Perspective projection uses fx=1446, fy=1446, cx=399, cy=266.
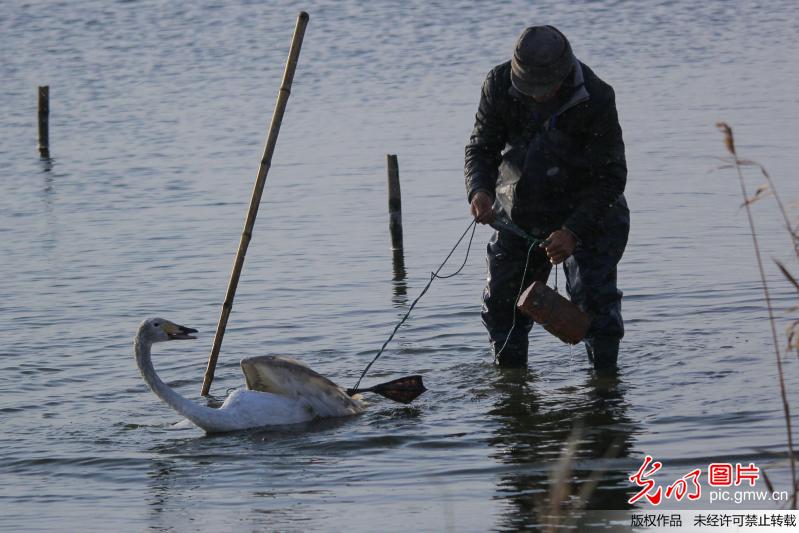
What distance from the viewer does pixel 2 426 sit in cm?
979

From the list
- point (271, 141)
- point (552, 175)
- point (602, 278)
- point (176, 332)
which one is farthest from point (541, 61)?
point (176, 332)

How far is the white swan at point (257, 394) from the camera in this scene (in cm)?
914

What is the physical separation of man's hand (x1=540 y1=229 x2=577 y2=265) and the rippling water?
3.74ft

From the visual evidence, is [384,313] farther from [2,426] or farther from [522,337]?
[2,426]

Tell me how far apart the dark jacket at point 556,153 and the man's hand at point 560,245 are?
0.06 m

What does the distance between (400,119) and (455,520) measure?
50.5ft

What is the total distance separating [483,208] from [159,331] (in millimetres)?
2304

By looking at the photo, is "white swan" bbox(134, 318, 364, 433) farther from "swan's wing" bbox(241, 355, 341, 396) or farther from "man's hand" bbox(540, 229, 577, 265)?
"man's hand" bbox(540, 229, 577, 265)

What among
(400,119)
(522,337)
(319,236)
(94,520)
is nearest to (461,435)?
(522,337)

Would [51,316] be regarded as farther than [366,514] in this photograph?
Yes

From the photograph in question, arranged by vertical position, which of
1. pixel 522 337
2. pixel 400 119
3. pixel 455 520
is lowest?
pixel 455 520

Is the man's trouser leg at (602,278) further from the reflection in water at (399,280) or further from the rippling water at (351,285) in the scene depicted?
the reflection in water at (399,280)

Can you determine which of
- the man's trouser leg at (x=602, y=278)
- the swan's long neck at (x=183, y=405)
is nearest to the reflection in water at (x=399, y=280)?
the man's trouser leg at (x=602, y=278)

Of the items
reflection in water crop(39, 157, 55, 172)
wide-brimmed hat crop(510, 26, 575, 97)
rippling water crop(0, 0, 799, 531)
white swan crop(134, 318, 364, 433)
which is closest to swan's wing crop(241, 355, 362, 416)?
white swan crop(134, 318, 364, 433)
